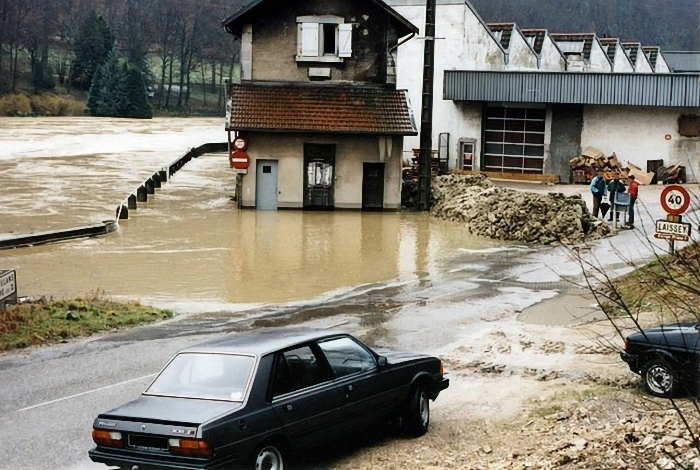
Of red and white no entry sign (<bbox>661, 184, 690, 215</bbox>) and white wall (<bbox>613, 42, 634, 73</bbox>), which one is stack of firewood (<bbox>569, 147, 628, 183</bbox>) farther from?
red and white no entry sign (<bbox>661, 184, 690, 215</bbox>)

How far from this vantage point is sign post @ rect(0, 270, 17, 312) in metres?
19.2

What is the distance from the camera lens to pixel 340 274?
2667cm

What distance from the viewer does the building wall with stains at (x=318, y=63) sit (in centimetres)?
3978

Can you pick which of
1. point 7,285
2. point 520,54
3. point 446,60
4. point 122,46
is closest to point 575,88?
point 446,60

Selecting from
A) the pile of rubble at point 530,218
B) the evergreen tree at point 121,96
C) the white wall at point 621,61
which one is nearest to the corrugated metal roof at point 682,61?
the white wall at point 621,61

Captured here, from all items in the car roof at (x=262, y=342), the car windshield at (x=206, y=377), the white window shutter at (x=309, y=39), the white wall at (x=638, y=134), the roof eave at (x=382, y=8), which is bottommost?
the car windshield at (x=206, y=377)

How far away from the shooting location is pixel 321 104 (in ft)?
130

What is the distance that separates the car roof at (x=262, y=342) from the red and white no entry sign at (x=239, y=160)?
2727 cm

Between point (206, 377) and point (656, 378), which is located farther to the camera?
point (656, 378)

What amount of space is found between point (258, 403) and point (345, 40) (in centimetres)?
3155

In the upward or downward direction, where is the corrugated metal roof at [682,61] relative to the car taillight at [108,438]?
upward

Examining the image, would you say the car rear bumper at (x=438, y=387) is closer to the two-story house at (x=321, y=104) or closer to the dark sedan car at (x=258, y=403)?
the dark sedan car at (x=258, y=403)

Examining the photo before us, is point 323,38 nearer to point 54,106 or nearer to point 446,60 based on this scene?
point 446,60

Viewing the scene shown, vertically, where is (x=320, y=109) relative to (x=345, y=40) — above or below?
below
